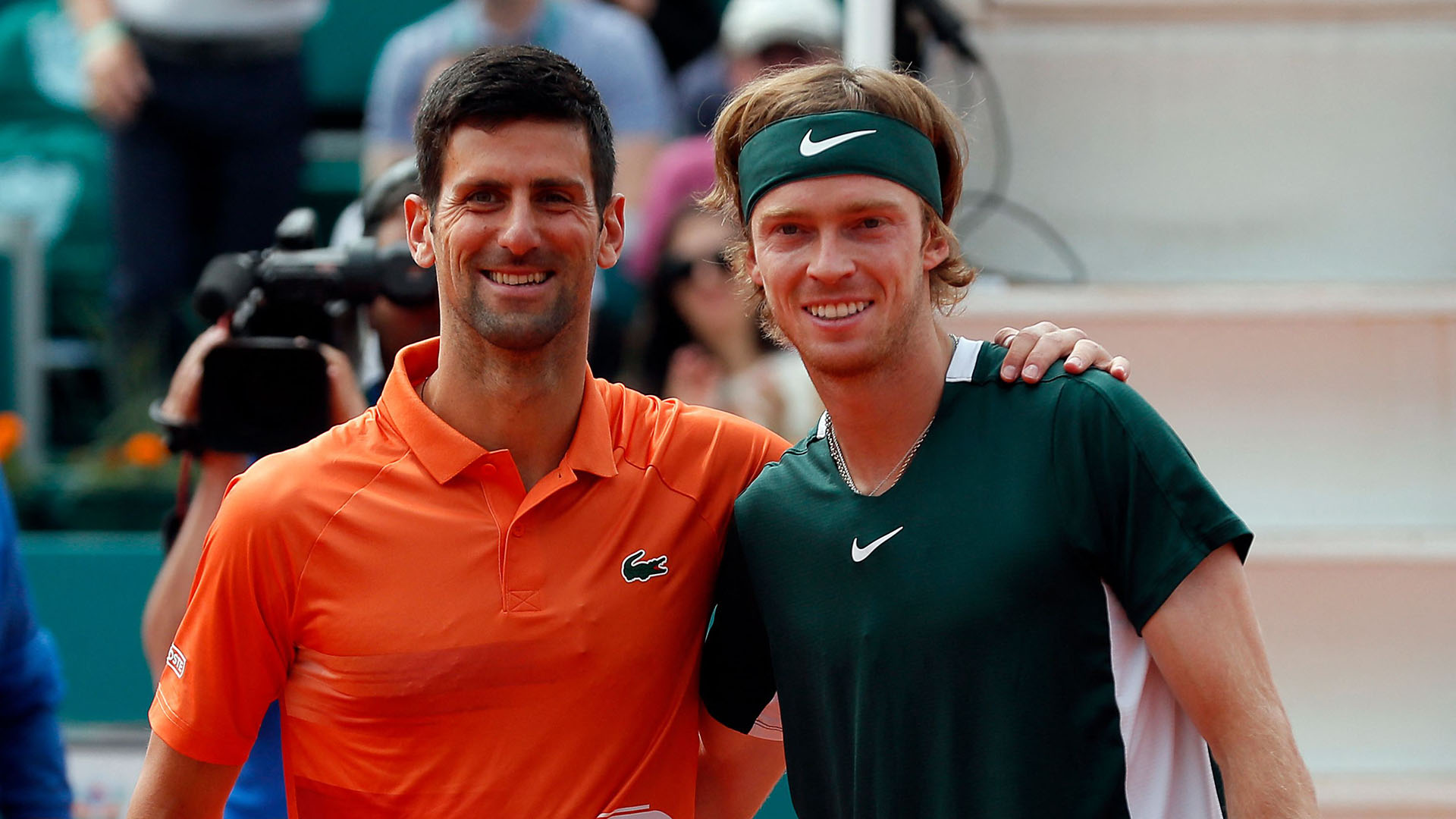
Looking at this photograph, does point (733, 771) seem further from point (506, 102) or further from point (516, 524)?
point (506, 102)

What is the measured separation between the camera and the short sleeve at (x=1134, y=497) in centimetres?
196

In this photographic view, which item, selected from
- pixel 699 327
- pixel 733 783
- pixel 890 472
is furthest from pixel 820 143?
pixel 699 327

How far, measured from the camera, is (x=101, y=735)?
4.22 meters

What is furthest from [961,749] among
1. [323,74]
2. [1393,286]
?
[323,74]

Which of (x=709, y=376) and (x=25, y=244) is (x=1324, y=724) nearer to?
(x=709, y=376)

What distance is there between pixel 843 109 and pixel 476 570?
826mm

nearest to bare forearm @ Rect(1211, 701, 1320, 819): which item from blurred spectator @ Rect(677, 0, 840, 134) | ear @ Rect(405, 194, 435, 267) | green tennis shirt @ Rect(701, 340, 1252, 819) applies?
green tennis shirt @ Rect(701, 340, 1252, 819)

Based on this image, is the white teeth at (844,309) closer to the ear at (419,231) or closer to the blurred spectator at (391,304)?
the ear at (419,231)

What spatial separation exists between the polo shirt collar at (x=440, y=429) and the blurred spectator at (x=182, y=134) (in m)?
3.31

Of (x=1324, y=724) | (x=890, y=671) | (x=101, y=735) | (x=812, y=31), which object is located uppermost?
(x=812, y=31)

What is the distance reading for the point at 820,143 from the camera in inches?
86.8

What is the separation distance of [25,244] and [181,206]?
548 millimetres

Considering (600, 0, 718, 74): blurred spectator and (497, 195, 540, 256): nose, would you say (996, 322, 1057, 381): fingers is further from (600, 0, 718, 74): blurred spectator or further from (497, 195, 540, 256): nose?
(600, 0, 718, 74): blurred spectator

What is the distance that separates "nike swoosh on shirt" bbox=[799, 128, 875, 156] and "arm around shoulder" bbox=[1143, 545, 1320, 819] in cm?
74
